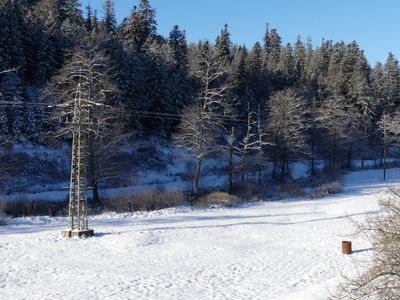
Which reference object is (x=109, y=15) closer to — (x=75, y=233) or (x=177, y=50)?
(x=177, y=50)

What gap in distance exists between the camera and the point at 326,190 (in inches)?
1693

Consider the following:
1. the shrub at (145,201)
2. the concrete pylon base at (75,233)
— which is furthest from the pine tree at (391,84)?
the concrete pylon base at (75,233)

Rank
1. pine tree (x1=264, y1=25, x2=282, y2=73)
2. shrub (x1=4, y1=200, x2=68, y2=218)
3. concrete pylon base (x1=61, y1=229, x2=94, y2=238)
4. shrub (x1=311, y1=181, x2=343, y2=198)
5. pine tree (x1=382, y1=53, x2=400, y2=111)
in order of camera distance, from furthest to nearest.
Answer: pine tree (x1=264, y1=25, x2=282, y2=73) < pine tree (x1=382, y1=53, x2=400, y2=111) < shrub (x1=311, y1=181, x2=343, y2=198) < shrub (x1=4, y1=200, x2=68, y2=218) < concrete pylon base (x1=61, y1=229, x2=94, y2=238)

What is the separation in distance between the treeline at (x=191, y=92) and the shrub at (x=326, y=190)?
5876 millimetres

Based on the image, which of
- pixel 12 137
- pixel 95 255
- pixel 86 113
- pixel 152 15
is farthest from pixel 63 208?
pixel 152 15

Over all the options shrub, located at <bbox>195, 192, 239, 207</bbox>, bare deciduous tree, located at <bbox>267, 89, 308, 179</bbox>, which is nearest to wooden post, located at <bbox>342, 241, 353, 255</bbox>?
shrub, located at <bbox>195, 192, 239, 207</bbox>

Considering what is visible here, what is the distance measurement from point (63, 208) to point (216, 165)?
2648cm

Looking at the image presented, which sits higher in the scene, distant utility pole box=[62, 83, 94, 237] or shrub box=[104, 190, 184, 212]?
distant utility pole box=[62, 83, 94, 237]

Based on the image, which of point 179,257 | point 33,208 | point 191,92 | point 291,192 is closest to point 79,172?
point 179,257

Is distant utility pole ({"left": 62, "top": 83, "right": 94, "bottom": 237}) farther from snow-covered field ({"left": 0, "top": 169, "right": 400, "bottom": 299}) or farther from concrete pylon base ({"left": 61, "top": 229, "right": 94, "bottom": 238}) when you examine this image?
snow-covered field ({"left": 0, "top": 169, "right": 400, "bottom": 299})

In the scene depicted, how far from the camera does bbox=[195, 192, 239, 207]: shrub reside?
32200 millimetres

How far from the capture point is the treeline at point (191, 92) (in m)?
43.5

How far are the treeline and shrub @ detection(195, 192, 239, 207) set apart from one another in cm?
288

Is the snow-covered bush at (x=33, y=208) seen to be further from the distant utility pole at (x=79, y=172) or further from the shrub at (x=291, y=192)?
the shrub at (x=291, y=192)
